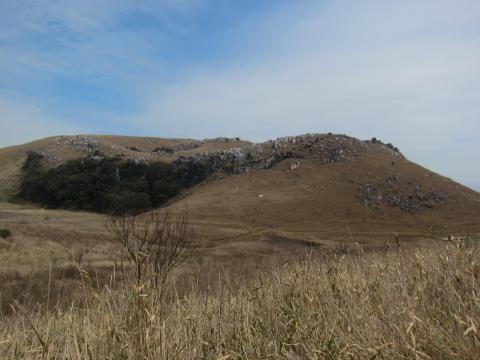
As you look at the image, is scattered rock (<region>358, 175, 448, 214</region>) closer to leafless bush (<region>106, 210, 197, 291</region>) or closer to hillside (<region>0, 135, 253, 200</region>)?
hillside (<region>0, 135, 253, 200</region>)

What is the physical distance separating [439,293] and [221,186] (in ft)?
256

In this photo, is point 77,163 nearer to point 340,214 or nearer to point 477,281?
point 340,214

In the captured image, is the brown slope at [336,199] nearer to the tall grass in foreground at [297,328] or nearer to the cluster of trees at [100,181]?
the cluster of trees at [100,181]

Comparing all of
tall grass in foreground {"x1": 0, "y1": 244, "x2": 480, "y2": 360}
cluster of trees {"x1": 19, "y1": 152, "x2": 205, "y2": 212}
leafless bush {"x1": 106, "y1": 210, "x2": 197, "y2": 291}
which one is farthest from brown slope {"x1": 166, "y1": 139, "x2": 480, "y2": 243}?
tall grass in foreground {"x1": 0, "y1": 244, "x2": 480, "y2": 360}

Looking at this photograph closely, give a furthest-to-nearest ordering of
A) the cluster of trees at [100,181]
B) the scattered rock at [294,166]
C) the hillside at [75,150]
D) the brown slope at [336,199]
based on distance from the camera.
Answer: the hillside at [75,150], the cluster of trees at [100,181], the scattered rock at [294,166], the brown slope at [336,199]

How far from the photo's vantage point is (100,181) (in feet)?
294

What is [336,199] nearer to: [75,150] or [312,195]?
[312,195]

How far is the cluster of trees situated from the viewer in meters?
84.9

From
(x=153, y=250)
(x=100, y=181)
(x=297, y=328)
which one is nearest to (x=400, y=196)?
(x=100, y=181)

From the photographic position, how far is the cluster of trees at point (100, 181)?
84.9 meters

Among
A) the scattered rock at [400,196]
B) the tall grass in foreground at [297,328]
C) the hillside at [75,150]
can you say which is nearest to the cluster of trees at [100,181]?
the hillside at [75,150]

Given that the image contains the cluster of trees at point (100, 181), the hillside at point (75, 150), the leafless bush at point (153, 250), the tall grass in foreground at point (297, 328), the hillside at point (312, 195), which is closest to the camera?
the tall grass in foreground at point (297, 328)

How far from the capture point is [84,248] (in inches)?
1127

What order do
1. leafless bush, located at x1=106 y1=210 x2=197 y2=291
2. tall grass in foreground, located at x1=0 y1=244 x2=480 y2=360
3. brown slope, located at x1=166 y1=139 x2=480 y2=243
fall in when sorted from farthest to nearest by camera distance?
brown slope, located at x1=166 y1=139 x2=480 y2=243
leafless bush, located at x1=106 y1=210 x2=197 y2=291
tall grass in foreground, located at x1=0 y1=244 x2=480 y2=360
